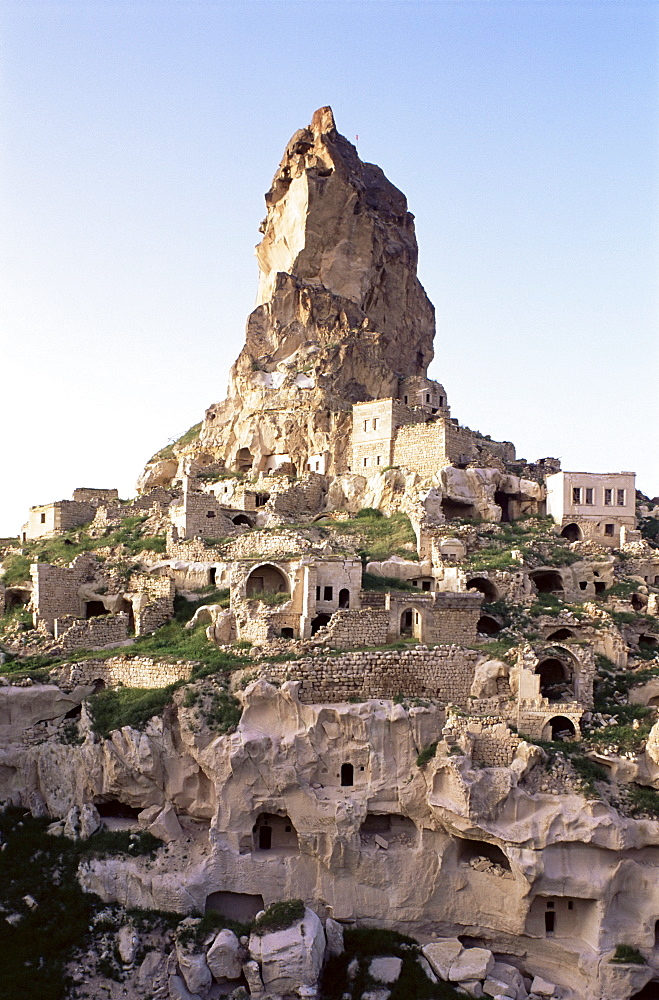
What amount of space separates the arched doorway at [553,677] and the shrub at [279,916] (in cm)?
891

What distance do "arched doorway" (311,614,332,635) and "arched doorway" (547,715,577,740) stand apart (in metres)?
7.36

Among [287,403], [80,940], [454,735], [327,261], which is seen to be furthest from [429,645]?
[327,261]

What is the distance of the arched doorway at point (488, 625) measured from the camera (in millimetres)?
28500

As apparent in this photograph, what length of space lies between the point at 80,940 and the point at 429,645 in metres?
11.7

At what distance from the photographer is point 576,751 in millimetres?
A: 23562

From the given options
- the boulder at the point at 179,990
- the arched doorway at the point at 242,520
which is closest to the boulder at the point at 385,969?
the boulder at the point at 179,990

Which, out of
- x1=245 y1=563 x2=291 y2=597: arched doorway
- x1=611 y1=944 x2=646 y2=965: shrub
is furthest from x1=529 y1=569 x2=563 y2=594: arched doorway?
x1=611 y1=944 x2=646 y2=965: shrub

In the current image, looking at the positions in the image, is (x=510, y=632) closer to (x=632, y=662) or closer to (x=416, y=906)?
(x=632, y=662)

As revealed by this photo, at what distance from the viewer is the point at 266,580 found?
30.5 meters

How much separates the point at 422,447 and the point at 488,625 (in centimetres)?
1082

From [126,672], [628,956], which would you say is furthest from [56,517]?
[628,956]

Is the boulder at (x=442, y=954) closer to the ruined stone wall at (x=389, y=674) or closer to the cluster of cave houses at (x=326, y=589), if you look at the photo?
the cluster of cave houses at (x=326, y=589)

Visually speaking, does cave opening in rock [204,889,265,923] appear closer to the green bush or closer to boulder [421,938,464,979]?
boulder [421,938,464,979]

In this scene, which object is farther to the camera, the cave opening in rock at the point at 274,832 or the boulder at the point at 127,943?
A: the cave opening in rock at the point at 274,832
